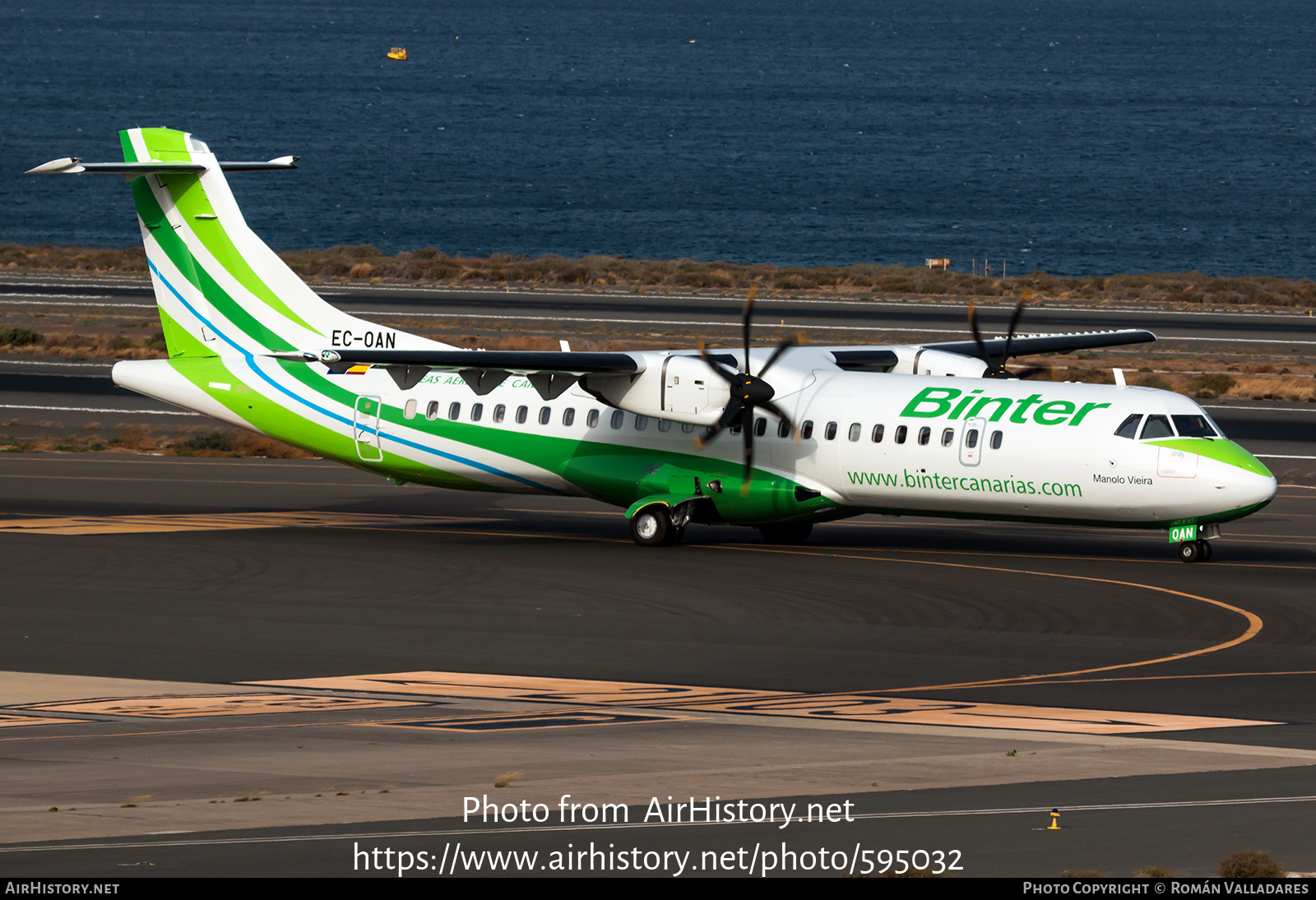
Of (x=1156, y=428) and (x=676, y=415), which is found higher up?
(x=676, y=415)

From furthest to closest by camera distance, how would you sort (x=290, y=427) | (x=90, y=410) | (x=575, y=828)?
(x=90, y=410) → (x=290, y=427) → (x=575, y=828)

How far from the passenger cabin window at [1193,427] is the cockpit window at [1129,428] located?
60 cm

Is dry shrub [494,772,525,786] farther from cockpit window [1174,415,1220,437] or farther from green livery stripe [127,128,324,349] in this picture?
green livery stripe [127,128,324,349]

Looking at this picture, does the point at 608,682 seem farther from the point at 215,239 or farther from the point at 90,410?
the point at 90,410

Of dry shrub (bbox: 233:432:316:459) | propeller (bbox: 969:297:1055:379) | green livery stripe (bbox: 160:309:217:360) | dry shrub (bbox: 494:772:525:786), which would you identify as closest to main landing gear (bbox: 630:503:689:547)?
propeller (bbox: 969:297:1055:379)

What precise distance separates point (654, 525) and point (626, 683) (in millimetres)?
11727

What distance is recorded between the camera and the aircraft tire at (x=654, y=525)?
110ft

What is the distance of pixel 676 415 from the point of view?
108ft

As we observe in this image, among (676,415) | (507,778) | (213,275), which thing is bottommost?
(507,778)

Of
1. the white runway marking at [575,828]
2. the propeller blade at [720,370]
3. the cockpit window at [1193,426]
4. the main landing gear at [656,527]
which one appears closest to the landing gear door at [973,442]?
the cockpit window at [1193,426]

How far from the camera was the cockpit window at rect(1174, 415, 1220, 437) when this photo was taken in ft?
99.9

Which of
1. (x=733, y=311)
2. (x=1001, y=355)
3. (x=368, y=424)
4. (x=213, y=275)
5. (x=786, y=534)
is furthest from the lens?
(x=733, y=311)

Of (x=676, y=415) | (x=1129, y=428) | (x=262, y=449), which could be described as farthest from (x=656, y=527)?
(x=262, y=449)

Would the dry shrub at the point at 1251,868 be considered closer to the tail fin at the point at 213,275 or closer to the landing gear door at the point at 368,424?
the landing gear door at the point at 368,424
